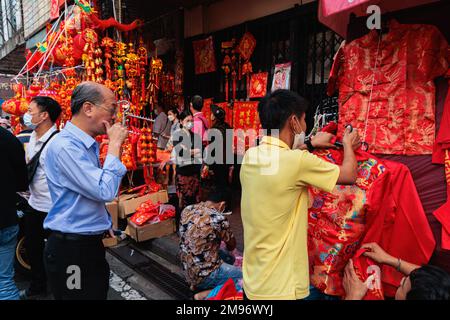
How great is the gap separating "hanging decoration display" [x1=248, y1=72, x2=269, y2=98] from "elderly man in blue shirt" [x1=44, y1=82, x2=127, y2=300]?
12.5 ft

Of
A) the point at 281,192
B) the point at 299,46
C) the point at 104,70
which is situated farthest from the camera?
the point at 104,70

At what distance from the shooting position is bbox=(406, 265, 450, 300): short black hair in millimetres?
1499

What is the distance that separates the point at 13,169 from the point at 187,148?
2.32m

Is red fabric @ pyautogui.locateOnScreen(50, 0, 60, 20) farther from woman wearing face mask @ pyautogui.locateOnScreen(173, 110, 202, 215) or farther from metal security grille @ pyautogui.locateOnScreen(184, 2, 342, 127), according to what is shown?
woman wearing face mask @ pyautogui.locateOnScreen(173, 110, 202, 215)

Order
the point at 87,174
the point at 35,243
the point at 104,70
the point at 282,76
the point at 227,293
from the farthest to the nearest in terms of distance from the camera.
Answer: the point at 104,70 < the point at 282,76 < the point at 35,243 < the point at 227,293 < the point at 87,174

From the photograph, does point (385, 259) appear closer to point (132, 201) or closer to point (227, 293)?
point (227, 293)

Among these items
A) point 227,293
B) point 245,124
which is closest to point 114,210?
point 245,124

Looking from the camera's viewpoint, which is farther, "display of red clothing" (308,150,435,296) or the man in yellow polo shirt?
"display of red clothing" (308,150,435,296)

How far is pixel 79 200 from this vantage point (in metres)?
2.00

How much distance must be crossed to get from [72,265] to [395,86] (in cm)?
251

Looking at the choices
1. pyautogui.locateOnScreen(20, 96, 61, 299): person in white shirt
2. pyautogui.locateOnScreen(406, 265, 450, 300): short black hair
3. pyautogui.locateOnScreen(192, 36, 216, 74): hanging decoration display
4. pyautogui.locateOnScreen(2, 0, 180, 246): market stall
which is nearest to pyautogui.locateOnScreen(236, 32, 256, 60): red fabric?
pyautogui.locateOnScreen(192, 36, 216, 74): hanging decoration display

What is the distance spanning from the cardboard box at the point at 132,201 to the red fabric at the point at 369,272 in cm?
393
